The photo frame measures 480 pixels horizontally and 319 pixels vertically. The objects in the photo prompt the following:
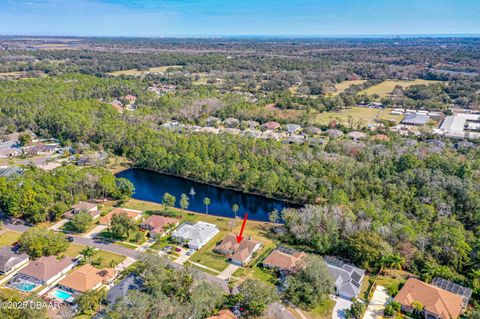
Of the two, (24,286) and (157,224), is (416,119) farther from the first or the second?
(24,286)

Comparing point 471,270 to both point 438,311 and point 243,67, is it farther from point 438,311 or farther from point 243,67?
point 243,67

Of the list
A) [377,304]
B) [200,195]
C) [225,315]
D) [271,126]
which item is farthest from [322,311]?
[271,126]

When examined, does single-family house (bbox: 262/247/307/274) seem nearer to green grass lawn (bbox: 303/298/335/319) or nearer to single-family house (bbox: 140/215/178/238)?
green grass lawn (bbox: 303/298/335/319)

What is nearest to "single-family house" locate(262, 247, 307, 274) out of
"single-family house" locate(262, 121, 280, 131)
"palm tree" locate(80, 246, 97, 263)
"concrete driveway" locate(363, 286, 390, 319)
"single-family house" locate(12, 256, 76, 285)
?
"concrete driveway" locate(363, 286, 390, 319)

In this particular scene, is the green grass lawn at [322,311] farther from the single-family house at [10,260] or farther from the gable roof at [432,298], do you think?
the single-family house at [10,260]

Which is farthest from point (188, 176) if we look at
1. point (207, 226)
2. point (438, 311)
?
point (438, 311)

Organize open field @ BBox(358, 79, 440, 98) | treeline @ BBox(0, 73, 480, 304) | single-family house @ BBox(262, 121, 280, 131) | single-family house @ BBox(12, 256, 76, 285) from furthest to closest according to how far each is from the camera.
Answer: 1. open field @ BBox(358, 79, 440, 98)
2. single-family house @ BBox(262, 121, 280, 131)
3. treeline @ BBox(0, 73, 480, 304)
4. single-family house @ BBox(12, 256, 76, 285)

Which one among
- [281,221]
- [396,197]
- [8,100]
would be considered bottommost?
[281,221]
